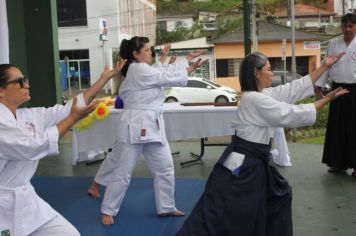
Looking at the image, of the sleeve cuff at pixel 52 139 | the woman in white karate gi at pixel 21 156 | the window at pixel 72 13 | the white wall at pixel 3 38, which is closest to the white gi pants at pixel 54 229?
the woman in white karate gi at pixel 21 156

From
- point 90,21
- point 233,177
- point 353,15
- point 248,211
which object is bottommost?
point 248,211

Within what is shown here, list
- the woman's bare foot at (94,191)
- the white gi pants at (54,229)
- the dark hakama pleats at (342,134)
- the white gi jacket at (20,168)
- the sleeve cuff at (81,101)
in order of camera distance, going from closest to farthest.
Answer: the white gi jacket at (20,168) → the white gi pants at (54,229) → the sleeve cuff at (81,101) → the woman's bare foot at (94,191) → the dark hakama pleats at (342,134)

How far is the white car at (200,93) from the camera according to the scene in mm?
19344

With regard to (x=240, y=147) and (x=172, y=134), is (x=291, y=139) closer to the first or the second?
(x=172, y=134)

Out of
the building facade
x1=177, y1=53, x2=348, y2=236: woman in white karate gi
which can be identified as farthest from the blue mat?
the building facade

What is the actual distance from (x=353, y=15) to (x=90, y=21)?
84.8 ft

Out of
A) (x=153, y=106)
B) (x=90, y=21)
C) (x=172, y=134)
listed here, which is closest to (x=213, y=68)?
(x=90, y=21)

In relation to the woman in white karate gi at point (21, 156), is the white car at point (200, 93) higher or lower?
lower

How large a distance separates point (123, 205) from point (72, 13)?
26.7 metres

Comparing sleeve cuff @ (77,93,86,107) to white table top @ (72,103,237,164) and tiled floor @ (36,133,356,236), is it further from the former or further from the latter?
white table top @ (72,103,237,164)

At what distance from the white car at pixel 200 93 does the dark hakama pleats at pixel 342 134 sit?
13848 millimetres

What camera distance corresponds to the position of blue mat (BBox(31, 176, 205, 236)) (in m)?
3.79

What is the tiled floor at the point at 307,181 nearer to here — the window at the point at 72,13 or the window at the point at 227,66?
the window at the point at 227,66

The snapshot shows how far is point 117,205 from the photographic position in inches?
154
